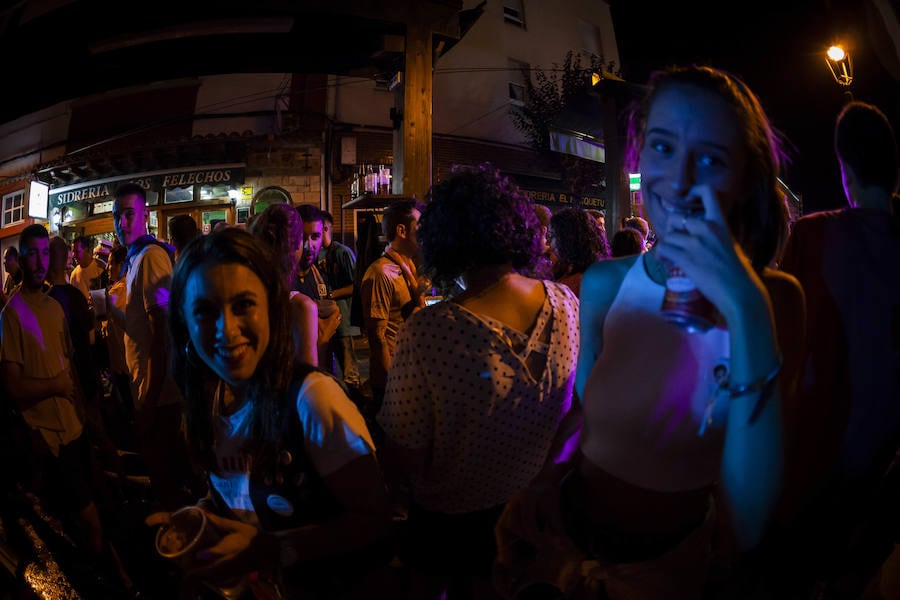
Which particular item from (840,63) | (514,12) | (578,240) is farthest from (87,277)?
(514,12)

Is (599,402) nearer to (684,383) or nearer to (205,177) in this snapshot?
(684,383)

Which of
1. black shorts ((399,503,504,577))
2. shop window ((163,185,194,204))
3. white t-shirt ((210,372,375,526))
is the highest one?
shop window ((163,185,194,204))

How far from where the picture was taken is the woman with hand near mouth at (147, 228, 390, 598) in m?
1.26

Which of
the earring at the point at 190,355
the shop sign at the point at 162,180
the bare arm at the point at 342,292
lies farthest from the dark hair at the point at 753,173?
the shop sign at the point at 162,180

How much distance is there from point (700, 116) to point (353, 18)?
5849 mm

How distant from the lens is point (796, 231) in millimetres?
1760

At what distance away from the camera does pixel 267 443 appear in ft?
4.41

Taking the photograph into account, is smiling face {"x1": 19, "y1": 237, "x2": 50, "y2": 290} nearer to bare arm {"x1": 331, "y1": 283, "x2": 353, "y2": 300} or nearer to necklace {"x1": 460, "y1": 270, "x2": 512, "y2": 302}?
bare arm {"x1": 331, "y1": 283, "x2": 353, "y2": 300}

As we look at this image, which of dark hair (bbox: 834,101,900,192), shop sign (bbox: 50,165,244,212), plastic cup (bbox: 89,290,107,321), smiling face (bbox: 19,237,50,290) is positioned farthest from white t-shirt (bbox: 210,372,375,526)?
shop sign (bbox: 50,165,244,212)

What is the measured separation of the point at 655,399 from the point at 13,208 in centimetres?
2487

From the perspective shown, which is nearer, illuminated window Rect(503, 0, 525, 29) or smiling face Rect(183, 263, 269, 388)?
smiling face Rect(183, 263, 269, 388)

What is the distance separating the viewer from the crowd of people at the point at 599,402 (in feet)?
3.03

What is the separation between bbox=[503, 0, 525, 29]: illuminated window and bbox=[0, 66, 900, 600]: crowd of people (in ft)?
58.1

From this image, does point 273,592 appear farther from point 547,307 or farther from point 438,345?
point 547,307
